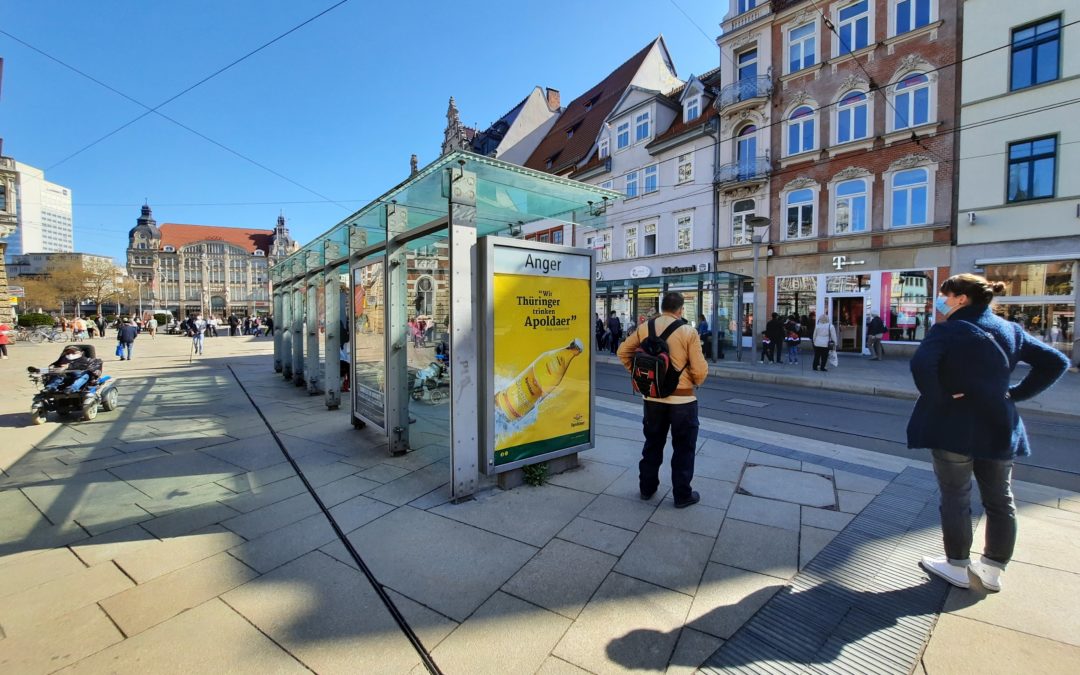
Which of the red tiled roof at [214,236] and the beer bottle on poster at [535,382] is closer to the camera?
the beer bottle on poster at [535,382]

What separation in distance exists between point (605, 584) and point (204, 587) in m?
2.39

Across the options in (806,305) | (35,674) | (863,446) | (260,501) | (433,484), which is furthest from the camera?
(806,305)

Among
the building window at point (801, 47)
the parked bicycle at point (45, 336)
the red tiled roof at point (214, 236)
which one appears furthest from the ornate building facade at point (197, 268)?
the building window at point (801, 47)

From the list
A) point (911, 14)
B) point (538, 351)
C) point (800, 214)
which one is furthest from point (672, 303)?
point (911, 14)

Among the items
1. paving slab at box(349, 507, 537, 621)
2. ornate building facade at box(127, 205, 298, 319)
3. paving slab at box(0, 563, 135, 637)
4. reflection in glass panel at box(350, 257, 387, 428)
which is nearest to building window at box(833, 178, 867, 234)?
reflection in glass panel at box(350, 257, 387, 428)

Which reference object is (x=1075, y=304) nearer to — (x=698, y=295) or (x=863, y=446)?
(x=698, y=295)

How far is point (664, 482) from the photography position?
4445 millimetres

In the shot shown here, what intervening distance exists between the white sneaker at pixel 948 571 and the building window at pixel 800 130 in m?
21.1

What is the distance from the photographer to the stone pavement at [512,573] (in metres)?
2.27

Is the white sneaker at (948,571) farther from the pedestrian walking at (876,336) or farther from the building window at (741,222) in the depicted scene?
the building window at (741,222)

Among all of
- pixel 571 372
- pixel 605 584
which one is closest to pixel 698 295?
pixel 571 372

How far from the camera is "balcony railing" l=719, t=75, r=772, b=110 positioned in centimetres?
2067

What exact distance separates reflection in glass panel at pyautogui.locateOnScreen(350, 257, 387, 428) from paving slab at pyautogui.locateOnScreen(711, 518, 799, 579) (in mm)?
3790

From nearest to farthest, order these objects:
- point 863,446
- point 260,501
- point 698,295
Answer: point 260,501
point 863,446
point 698,295
